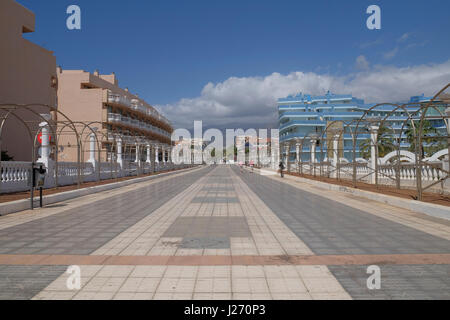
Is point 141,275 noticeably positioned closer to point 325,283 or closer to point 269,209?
point 325,283

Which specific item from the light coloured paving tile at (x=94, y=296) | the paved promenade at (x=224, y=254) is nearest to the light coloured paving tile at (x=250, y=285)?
the paved promenade at (x=224, y=254)

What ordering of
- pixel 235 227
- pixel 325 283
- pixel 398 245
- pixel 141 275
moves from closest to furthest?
pixel 325 283, pixel 141 275, pixel 398 245, pixel 235 227

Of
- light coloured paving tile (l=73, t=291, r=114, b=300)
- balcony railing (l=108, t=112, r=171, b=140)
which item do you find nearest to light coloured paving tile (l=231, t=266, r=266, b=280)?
light coloured paving tile (l=73, t=291, r=114, b=300)

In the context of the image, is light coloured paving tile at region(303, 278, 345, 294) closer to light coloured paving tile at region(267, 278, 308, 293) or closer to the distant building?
light coloured paving tile at region(267, 278, 308, 293)

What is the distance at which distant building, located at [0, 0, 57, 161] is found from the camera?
2703 cm

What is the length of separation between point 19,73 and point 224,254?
101ft

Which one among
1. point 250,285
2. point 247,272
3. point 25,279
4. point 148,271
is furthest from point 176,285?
point 25,279

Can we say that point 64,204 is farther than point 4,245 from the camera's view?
Yes

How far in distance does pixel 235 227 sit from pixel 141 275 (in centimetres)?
355

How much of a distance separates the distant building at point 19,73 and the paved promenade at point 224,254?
829 inches

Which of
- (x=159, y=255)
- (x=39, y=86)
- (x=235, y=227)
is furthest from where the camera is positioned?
(x=39, y=86)

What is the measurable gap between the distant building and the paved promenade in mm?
21046
